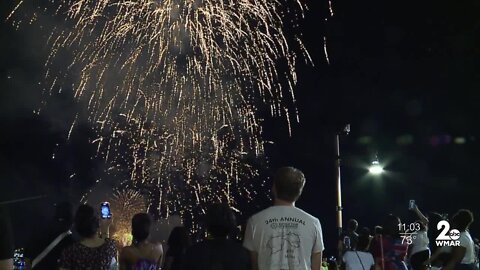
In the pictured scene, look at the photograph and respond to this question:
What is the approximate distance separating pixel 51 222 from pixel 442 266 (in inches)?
198

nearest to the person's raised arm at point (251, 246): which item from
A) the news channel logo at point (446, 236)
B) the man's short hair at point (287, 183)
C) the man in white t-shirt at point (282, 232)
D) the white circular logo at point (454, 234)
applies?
the man in white t-shirt at point (282, 232)

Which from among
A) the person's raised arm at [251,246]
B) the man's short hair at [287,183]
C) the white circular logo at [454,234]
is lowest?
the person's raised arm at [251,246]

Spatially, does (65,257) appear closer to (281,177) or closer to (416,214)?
(281,177)

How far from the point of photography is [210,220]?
5.43 meters

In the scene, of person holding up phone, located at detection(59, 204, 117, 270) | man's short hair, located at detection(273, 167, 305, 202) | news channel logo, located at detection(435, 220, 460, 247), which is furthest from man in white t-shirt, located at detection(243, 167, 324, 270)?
news channel logo, located at detection(435, 220, 460, 247)

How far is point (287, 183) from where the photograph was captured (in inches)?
219

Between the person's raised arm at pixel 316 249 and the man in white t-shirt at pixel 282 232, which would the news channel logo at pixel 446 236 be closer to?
the person's raised arm at pixel 316 249

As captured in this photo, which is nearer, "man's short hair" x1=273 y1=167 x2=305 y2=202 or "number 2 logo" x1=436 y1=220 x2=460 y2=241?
"man's short hair" x1=273 y1=167 x2=305 y2=202

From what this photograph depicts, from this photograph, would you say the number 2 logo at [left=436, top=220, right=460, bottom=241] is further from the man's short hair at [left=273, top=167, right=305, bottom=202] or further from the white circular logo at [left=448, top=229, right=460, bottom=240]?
the man's short hair at [left=273, top=167, right=305, bottom=202]

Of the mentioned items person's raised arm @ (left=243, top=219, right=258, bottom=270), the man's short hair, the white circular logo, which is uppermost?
the white circular logo

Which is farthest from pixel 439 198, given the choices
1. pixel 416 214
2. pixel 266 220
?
pixel 266 220

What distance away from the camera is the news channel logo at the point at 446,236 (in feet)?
28.4

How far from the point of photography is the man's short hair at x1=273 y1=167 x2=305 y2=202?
18.2 feet

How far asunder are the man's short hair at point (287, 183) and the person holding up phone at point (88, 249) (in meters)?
1.79
